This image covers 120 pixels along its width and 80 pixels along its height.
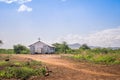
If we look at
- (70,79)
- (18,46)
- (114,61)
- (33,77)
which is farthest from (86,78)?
(18,46)

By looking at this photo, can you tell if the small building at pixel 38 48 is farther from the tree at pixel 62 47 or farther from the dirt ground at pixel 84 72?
the dirt ground at pixel 84 72

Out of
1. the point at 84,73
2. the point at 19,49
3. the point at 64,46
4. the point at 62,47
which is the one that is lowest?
the point at 84,73

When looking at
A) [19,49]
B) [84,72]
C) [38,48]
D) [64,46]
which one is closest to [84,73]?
[84,72]

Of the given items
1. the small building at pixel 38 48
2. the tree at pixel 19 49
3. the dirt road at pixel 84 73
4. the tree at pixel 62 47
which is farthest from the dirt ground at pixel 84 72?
the tree at pixel 62 47

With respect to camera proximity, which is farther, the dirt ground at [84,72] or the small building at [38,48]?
the small building at [38,48]

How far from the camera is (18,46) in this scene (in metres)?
70.9

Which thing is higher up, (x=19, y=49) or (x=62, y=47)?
(x=62, y=47)

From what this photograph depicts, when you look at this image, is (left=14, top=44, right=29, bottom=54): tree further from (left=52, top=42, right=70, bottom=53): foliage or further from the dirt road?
the dirt road

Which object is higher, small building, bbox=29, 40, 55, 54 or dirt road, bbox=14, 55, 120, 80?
small building, bbox=29, 40, 55, 54

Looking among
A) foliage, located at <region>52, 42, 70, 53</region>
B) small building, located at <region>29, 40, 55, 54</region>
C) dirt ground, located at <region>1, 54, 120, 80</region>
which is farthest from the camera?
foliage, located at <region>52, 42, 70, 53</region>

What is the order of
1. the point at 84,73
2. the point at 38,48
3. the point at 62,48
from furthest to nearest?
1. the point at 62,48
2. the point at 38,48
3. the point at 84,73

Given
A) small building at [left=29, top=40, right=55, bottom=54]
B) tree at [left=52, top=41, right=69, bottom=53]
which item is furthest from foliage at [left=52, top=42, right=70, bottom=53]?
small building at [left=29, top=40, right=55, bottom=54]

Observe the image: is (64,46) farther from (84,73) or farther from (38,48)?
(84,73)

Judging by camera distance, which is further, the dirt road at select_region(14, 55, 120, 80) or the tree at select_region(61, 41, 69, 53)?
the tree at select_region(61, 41, 69, 53)
